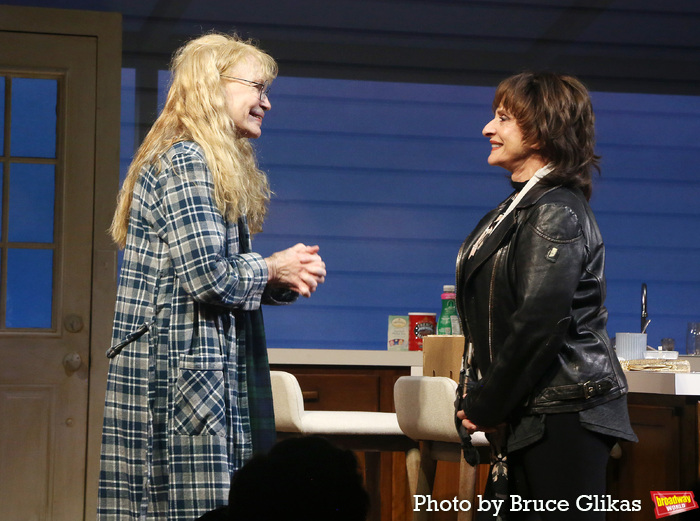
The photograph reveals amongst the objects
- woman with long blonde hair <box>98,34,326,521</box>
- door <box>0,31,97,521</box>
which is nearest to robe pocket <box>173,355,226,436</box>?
woman with long blonde hair <box>98,34,326,521</box>

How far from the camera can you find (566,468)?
1.69 m

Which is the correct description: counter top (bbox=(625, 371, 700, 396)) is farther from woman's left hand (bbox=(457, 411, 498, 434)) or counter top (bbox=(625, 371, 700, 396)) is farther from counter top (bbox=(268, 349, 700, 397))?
counter top (bbox=(268, 349, 700, 397))

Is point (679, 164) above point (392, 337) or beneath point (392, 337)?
Answer: above

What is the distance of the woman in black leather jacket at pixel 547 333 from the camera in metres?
1.71

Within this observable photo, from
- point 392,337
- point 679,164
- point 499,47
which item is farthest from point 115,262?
point 679,164

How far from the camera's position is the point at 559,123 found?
191cm

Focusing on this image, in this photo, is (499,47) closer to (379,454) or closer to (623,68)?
(623,68)

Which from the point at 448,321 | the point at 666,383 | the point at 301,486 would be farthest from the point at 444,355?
the point at 301,486

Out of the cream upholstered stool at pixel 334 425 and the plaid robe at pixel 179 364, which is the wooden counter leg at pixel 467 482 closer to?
the cream upholstered stool at pixel 334 425

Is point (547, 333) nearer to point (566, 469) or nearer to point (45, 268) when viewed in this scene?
point (566, 469)

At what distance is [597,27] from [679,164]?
3.04 ft

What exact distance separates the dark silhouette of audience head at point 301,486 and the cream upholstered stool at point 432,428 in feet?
5.32

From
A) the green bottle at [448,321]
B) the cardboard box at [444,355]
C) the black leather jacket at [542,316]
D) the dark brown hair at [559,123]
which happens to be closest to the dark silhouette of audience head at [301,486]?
the black leather jacket at [542,316]

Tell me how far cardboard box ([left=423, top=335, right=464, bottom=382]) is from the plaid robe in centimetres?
121
